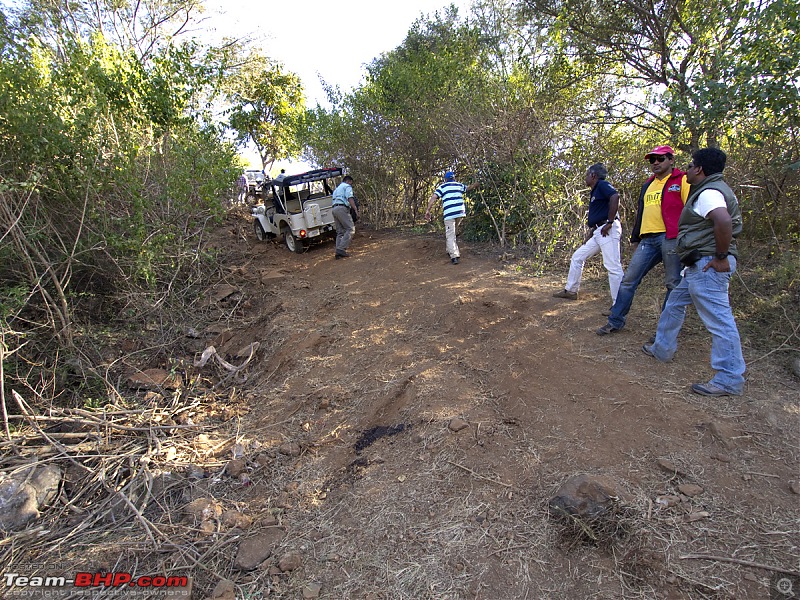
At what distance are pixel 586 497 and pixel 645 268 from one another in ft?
8.62

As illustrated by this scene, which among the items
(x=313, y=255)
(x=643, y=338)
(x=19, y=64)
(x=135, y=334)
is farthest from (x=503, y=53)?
(x=135, y=334)

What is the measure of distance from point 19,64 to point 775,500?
7247 mm

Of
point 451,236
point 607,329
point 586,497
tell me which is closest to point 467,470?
point 586,497

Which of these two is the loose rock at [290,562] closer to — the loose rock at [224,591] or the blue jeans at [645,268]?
the loose rock at [224,591]

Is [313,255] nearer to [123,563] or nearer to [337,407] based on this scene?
[337,407]

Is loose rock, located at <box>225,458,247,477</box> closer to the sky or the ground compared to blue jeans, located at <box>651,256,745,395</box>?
closer to the ground

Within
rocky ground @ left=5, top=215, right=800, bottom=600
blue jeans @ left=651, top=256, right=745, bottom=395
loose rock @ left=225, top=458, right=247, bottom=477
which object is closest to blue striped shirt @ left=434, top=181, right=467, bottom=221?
rocky ground @ left=5, top=215, right=800, bottom=600

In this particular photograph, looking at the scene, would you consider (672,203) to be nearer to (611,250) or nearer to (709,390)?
(611,250)

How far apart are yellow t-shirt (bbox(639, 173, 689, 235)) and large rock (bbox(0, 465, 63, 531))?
17.7ft

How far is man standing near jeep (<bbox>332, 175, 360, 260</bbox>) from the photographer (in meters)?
8.80

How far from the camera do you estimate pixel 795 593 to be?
1869 mm

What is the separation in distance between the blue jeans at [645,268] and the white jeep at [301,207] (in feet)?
22.2

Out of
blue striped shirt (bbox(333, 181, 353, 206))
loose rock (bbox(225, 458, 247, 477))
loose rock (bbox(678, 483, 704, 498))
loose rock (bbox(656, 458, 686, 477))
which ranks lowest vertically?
loose rock (bbox(225, 458, 247, 477))

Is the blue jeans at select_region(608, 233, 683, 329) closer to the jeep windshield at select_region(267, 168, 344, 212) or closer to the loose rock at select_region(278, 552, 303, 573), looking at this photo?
the loose rock at select_region(278, 552, 303, 573)
